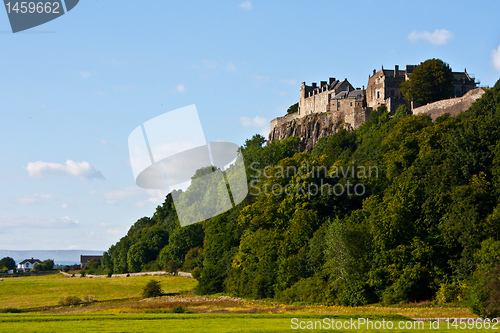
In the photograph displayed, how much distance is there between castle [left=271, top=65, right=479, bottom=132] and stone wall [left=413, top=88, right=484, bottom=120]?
768 cm

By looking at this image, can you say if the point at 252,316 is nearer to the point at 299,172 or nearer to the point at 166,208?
the point at 299,172

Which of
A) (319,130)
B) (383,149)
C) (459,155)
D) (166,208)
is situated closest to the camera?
(459,155)

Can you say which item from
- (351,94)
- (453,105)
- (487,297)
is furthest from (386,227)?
(351,94)

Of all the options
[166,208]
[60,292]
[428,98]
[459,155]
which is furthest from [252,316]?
[166,208]

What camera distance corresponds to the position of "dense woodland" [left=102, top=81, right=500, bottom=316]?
138 ft

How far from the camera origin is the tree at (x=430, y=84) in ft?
263

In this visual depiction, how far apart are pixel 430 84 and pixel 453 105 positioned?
1336 centimetres

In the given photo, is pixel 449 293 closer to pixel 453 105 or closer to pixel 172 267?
pixel 453 105

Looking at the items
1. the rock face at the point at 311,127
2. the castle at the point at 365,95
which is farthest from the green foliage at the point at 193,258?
the castle at the point at 365,95

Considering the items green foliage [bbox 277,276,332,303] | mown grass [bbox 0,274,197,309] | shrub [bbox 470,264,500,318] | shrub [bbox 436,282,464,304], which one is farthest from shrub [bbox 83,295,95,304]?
shrub [bbox 470,264,500,318]

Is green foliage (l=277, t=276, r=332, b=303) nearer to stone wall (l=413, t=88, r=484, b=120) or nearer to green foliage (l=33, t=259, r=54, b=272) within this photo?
stone wall (l=413, t=88, r=484, b=120)

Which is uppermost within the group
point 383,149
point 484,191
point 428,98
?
point 428,98

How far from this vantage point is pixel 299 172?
200ft

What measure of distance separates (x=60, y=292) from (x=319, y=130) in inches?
2207
